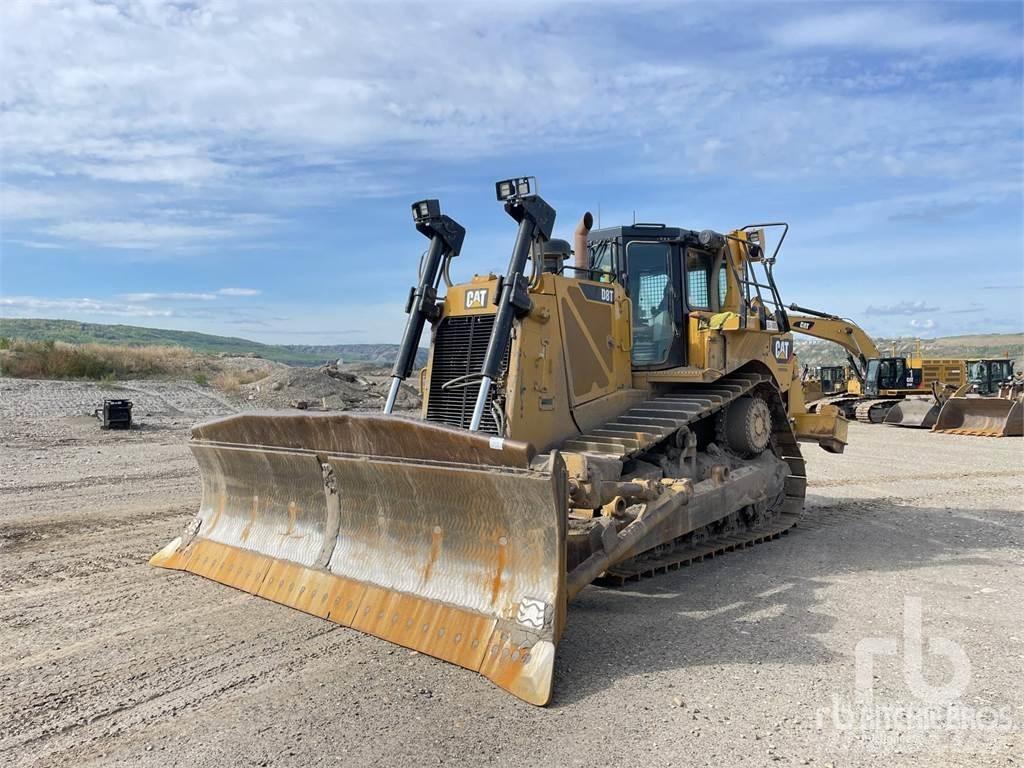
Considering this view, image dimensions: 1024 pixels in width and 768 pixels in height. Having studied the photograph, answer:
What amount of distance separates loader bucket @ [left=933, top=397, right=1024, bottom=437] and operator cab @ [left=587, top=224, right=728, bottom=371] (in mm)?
16048

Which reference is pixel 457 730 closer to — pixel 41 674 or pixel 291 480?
pixel 41 674

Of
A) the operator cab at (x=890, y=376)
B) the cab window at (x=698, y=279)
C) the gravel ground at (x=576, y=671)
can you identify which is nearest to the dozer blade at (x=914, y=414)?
the operator cab at (x=890, y=376)

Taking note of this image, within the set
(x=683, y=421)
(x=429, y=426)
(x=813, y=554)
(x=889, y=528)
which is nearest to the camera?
(x=429, y=426)

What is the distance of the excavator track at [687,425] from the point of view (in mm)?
6176

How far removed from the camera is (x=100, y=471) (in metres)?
11.5

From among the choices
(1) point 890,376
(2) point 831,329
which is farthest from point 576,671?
(1) point 890,376

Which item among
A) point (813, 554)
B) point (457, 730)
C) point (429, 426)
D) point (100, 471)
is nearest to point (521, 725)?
point (457, 730)

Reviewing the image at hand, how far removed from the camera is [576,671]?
14.2 ft

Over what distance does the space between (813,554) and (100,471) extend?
9.65 m

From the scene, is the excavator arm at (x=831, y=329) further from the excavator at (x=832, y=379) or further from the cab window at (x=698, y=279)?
the excavator at (x=832, y=379)

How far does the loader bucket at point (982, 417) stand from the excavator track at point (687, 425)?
1441 cm

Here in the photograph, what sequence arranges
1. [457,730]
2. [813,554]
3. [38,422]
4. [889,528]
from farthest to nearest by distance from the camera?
[38,422]
[889,528]
[813,554]
[457,730]

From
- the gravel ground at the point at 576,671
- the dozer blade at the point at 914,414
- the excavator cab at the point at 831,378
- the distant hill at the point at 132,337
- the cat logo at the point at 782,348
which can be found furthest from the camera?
the distant hill at the point at 132,337

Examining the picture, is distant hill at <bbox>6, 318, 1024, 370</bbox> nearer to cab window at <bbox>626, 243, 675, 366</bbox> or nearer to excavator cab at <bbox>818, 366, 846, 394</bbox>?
excavator cab at <bbox>818, 366, 846, 394</bbox>
